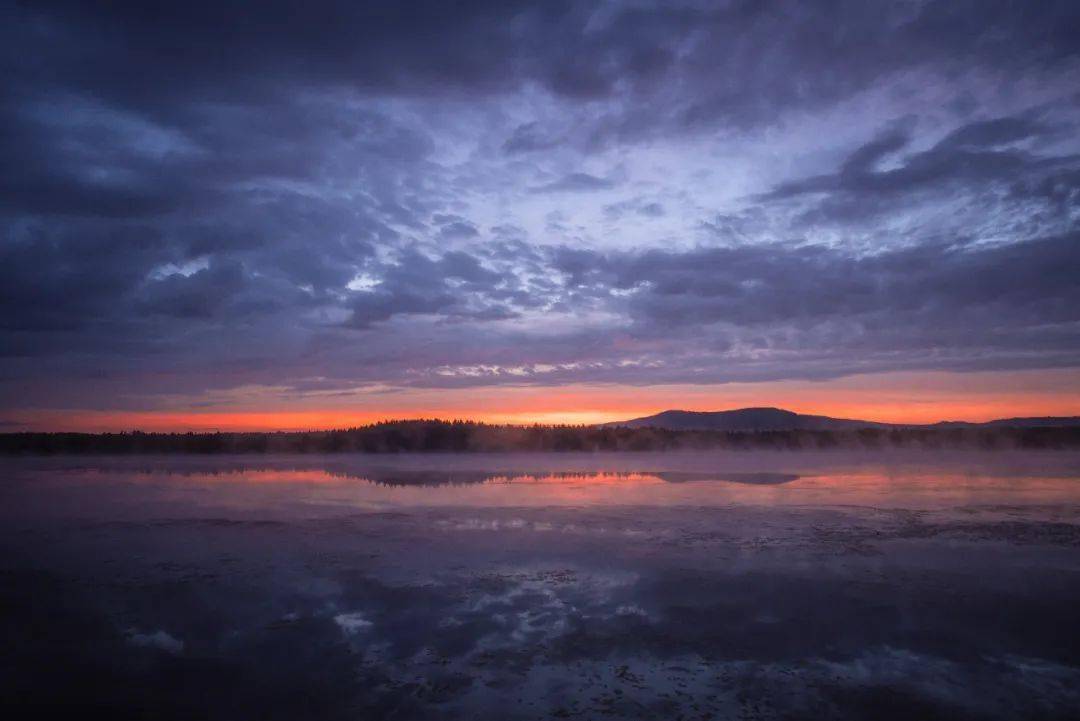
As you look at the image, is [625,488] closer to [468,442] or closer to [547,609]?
[547,609]

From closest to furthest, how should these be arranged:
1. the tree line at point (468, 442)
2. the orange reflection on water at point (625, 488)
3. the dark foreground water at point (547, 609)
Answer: the dark foreground water at point (547, 609)
the orange reflection on water at point (625, 488)
the tree line at point (468, 442)

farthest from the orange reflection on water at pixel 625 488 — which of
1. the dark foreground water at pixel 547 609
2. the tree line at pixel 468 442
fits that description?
the tree line at pixel 468 442

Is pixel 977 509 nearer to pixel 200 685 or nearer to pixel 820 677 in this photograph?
pixel 820 677

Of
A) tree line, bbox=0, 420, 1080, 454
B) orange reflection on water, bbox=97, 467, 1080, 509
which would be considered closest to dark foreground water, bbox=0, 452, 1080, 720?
orange reflection on water, bbox=97, 467, 1080, 509

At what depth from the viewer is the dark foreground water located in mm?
5270

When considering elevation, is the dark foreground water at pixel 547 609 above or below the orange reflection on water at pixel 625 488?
below

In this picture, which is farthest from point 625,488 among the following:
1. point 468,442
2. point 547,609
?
point 468,442

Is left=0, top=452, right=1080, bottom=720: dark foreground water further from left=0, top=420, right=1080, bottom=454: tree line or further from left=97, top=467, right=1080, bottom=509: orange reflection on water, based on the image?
left=0, top=420, right=1080, bottom=454: tree line

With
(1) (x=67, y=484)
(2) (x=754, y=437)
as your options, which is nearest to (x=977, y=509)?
(1) (x=67, y=484)

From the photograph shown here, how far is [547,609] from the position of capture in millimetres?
7410

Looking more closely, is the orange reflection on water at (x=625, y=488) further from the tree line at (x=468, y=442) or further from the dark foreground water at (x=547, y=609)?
the tree line at (x=468, y=442)

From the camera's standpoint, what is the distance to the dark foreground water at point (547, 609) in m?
5.27

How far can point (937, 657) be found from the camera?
5977 millimetres

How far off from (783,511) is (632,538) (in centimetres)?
409
